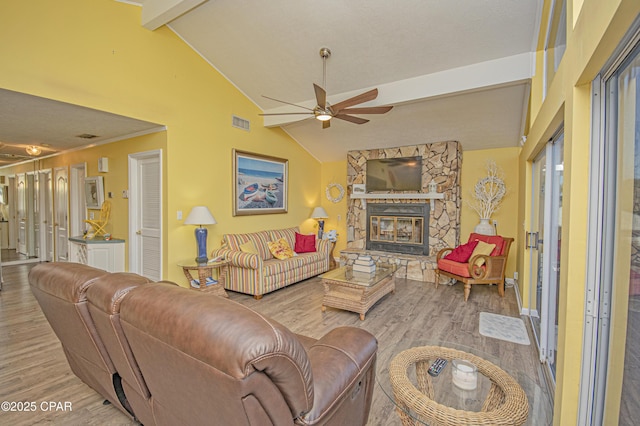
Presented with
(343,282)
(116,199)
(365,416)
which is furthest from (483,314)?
(116,199)

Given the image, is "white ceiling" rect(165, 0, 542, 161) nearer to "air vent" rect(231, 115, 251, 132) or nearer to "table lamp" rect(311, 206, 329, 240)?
"air vent" rect(231, 115, 251, 132)

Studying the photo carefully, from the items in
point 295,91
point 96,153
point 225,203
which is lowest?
point 225,203

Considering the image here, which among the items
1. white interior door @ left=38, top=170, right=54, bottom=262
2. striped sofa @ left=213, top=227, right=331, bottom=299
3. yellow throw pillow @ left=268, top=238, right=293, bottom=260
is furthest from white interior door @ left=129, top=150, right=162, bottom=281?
white interior door @ left=38, top=170, right=54, bottom=262

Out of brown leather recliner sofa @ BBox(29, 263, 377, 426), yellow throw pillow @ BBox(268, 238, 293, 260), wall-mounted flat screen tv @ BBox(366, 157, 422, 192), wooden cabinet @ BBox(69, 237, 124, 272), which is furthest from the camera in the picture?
wall-mounted flat screen tv @ BBox(366, 157, 422, 192)

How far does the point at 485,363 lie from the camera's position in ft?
5.37

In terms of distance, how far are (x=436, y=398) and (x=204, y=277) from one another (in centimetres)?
342

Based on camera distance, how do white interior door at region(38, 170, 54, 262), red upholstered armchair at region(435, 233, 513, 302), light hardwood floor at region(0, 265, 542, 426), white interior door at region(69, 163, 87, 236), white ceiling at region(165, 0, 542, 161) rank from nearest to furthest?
light hardwood floor at region(0, 265, 542, 426) → white ceiling at region(165, 0, 542, 161) → red upholstered armchair at region(435, 233, 513, 302) → white interior door at region(69, 163, 87, 236) → white interior door at region(38, 170, 54, 262)

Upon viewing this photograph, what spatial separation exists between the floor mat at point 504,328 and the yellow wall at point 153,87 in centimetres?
381

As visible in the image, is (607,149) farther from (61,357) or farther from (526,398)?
(61,357)

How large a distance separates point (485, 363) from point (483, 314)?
2.34 m

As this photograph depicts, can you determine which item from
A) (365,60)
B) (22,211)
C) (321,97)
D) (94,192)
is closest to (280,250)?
(321,97)

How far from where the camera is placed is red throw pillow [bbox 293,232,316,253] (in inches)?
221

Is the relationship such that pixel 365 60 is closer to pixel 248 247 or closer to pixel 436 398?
pixel 248 247

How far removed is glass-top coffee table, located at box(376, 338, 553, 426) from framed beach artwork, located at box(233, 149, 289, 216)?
3929 mm
